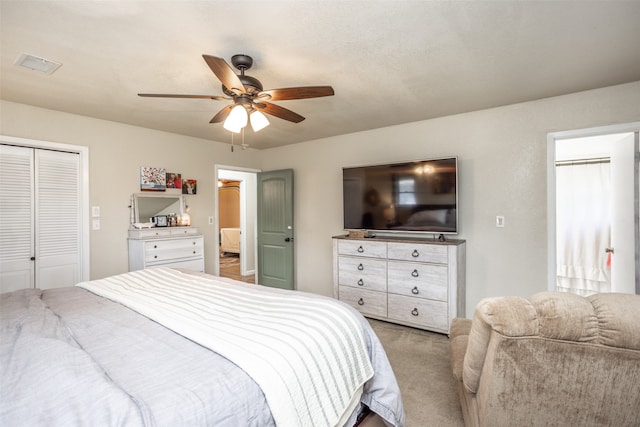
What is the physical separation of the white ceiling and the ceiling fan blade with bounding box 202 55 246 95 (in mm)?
272

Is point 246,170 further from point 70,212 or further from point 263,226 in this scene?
point 70,212

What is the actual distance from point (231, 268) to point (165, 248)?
3411 mm

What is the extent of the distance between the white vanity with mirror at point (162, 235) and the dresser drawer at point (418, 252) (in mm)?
2465

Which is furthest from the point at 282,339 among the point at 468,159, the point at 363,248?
the point at 468,159

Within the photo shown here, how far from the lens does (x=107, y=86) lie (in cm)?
260

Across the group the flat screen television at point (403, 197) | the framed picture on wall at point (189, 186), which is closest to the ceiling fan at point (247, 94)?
the flat screen television at point (403, 197)

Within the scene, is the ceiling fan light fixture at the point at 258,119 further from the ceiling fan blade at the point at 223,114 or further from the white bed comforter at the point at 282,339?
the white bed comforter at the point at 282,339

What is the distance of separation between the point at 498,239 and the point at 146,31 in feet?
11.6

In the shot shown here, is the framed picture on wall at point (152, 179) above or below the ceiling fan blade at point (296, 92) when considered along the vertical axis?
below

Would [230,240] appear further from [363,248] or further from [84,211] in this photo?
[363,248]

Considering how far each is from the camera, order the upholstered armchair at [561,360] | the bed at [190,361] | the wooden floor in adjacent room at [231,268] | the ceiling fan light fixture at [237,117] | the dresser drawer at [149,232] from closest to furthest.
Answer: the bed at [190,361]
the upholstered armchair at [561,360]
the ceiling fan light fixture at [237,117]
the dresser drawer at [149,232]
the wooden floor in adjacent room at [231,268]

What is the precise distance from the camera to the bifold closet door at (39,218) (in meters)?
2.89

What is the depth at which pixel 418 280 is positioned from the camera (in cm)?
325

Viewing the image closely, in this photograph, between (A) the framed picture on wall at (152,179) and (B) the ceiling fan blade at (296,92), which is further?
(A) the framed picture on wall at (152,179)
